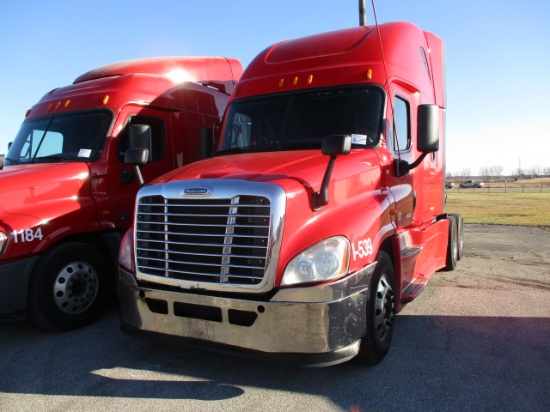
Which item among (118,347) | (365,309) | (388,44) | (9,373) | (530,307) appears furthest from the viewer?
(530,307)

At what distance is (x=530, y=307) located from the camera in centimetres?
557

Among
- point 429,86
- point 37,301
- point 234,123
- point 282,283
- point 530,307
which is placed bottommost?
point 530,307

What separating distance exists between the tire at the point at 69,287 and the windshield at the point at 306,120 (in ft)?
6.71

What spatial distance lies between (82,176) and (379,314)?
3765 millimetres

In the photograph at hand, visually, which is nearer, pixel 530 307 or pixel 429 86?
pixel 530 307

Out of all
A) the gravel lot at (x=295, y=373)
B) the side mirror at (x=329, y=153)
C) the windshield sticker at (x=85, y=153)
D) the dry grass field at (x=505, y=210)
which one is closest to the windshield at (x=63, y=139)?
the windshield sticker at (x=85, y=153)

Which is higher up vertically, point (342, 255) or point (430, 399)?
point (342, 255)

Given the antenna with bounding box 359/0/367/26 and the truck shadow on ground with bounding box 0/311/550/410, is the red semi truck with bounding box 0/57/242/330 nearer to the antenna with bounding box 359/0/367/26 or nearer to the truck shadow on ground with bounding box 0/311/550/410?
the truck shadow on ground with bounding box 0/311/550/410

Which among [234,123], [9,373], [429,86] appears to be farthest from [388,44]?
[9,373]

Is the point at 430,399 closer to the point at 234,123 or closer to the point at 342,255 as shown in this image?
the point at 342,255

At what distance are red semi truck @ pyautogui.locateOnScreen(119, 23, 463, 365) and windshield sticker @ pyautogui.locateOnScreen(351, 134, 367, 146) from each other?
0.01 m

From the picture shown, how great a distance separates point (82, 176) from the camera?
5.30 m

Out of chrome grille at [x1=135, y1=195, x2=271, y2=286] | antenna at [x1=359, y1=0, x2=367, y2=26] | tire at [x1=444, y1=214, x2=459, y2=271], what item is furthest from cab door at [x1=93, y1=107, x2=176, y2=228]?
antenna at [x1=359, y1=0, x2=367, y2=26]

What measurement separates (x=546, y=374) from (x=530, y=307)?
2149 mm
